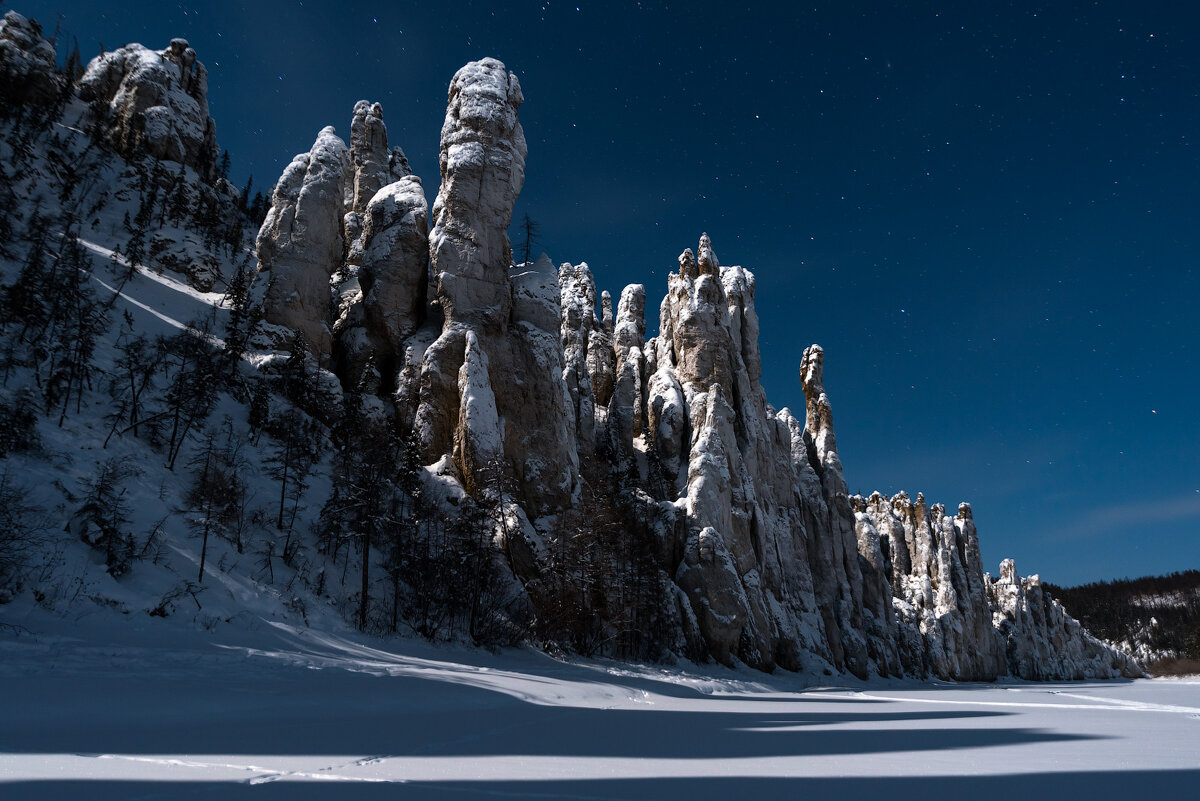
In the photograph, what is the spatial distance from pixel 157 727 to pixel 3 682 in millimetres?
4290

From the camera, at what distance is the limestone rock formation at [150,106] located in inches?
2197

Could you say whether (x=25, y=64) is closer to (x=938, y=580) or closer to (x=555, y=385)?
(x=555, y=385)

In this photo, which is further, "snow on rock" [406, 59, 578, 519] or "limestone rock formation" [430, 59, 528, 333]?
"limestone rock formation" [430, 59, 528, 333]

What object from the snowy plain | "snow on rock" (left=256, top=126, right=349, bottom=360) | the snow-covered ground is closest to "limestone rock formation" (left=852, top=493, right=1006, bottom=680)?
"snow on rock" (left=256, top=126, right=349, bottom=360)

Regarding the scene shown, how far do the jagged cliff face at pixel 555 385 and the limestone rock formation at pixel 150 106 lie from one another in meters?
13.9

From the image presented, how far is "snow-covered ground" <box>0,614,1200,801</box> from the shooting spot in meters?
5.89

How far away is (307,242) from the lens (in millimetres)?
45281

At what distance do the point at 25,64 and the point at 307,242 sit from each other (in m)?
32.2

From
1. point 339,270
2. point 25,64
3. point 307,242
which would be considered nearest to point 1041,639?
point 339,270

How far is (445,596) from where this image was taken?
2914 centimetres

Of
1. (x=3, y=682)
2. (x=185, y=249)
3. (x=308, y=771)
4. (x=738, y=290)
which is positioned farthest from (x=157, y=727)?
(x=738, y=290)

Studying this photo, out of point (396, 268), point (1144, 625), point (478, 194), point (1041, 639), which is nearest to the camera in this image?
point (396, 268)

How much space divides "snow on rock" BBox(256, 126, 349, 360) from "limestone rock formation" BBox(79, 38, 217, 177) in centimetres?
1596

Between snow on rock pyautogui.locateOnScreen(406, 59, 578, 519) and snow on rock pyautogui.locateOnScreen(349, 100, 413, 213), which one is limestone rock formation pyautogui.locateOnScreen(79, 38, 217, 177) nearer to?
snow on rock pyautogui.locateOnScreen(349, 100, 413, 213)
